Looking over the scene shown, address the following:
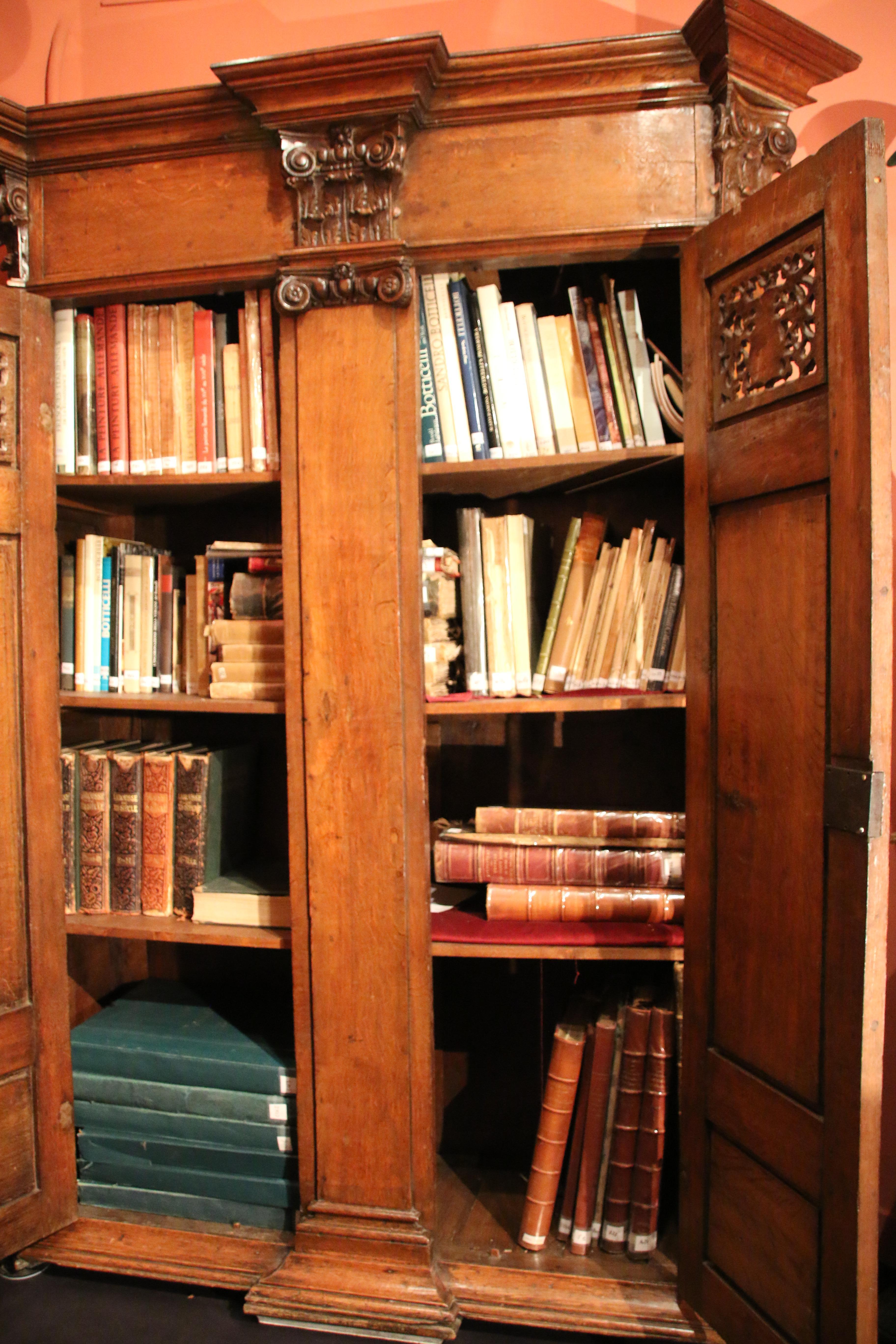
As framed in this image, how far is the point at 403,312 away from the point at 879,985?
1.24 metres

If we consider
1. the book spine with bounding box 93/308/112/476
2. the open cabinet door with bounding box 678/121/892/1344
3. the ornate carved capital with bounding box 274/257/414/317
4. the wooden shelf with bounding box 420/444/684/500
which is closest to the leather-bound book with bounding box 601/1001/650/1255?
the open cabinet door with bounding box 678/121/892/1344

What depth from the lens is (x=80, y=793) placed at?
1.75 m

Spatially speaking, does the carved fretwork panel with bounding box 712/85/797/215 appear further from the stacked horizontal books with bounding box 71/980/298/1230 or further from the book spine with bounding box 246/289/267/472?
the stacked horizontal books with bounding box 71/980/298/1230

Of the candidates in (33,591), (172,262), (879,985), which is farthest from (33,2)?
(879,985)

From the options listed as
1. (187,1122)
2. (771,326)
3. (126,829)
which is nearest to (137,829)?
(126,829)

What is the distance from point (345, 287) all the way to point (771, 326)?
686 mm

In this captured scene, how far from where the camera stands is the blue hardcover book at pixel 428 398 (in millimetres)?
1551

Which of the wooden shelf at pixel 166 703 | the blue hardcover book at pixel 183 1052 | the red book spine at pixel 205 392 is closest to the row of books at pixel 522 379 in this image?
the red book spine at pixel 205 392

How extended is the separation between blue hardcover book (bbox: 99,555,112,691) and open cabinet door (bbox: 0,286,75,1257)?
0.33ft

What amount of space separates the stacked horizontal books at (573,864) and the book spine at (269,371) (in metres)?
0.78

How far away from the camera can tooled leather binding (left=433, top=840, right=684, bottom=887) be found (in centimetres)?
160

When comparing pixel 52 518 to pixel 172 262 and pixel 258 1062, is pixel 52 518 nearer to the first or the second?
pixel 172 262

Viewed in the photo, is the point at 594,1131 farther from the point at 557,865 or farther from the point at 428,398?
the point at 428,398

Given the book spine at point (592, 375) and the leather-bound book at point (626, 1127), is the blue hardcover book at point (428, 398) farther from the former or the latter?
the leather-bound book at point (626, 1127)
